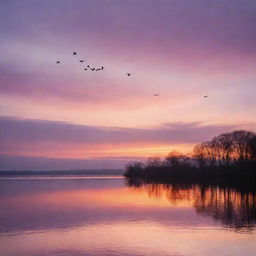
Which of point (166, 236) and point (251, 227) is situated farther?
point (251, 227)

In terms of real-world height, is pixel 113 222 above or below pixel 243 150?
below

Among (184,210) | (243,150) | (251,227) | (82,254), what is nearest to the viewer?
(82,254)

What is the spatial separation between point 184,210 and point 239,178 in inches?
1916

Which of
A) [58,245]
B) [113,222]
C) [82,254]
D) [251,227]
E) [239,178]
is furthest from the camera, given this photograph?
[239,178]

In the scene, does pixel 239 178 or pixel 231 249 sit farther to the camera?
pixel 239 178

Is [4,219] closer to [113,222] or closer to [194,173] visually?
[113,222]

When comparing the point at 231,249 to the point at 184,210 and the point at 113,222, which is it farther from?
the point at 184,210

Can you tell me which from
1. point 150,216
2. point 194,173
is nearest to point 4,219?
point 150,216

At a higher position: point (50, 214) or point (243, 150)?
point (243, 150)

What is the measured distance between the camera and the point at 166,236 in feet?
64.7

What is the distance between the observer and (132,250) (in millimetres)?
16703

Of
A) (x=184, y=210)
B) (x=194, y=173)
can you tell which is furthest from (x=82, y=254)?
(x=194, y=173)

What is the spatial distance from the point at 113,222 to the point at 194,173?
7383cm

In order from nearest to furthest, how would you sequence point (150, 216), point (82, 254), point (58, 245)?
point (82, 254) → point (58, 245) → point (150, 216)
